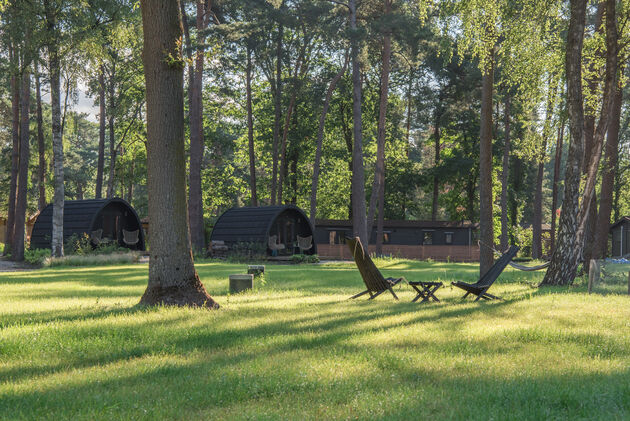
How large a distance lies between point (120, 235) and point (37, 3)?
1430cm

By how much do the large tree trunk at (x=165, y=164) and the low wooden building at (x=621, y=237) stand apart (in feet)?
133

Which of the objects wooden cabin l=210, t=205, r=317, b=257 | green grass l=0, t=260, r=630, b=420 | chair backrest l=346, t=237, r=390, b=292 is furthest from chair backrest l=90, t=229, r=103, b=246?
chair backrest l=346, t=237, r=390, b=292

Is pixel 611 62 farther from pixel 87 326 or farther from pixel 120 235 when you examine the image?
pixel 120 235

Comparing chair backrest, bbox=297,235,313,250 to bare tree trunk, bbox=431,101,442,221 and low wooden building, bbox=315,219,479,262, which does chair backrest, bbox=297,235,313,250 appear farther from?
bare tree trunk, bbox=431,101,442,221

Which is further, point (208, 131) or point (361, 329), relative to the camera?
point (208, 131)

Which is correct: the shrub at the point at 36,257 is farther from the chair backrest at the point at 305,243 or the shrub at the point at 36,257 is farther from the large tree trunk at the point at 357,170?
the chair backrest at the point at 305,243

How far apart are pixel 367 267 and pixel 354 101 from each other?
15.3 metres

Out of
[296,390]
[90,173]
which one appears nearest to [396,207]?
[90,173]

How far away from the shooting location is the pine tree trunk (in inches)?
508

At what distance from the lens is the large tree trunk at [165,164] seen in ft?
26.9

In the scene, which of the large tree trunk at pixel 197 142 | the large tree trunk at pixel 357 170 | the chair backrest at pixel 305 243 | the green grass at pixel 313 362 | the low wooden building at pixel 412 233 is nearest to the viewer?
the green grass at pixel 313 362

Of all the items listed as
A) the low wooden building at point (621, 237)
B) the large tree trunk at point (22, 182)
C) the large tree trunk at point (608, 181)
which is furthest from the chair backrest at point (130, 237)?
the low wooden building at point (621, 237)

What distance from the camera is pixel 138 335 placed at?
6180 millimetres

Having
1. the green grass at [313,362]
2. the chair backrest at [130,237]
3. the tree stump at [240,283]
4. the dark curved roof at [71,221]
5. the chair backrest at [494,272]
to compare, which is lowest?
the green grass at [313,362]
